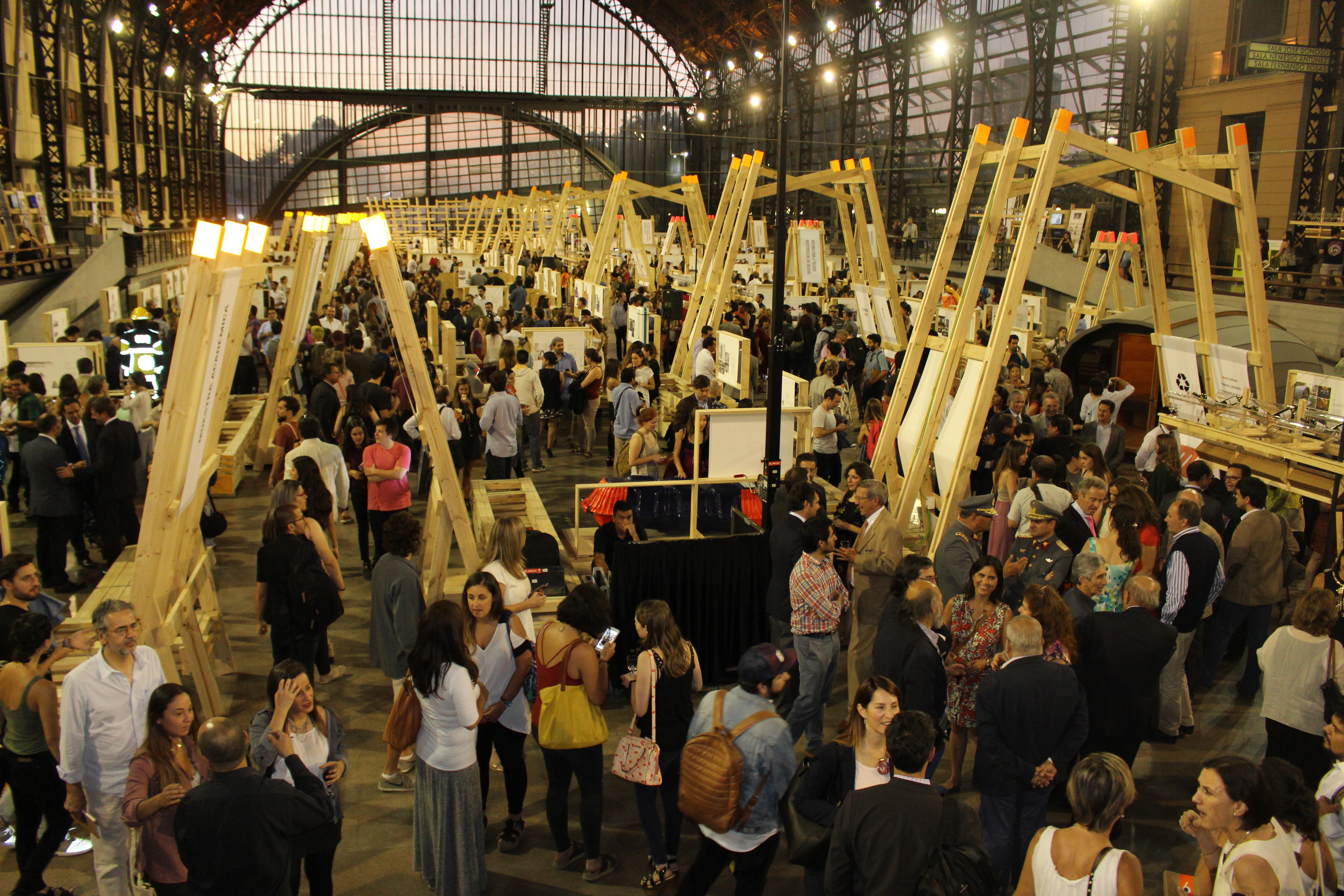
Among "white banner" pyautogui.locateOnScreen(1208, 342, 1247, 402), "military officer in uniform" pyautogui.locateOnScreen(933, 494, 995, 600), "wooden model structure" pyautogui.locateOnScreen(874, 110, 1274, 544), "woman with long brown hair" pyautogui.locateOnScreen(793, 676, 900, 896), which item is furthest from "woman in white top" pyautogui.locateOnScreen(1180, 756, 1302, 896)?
"white banner" pyautogui.locateOnScreen(1208, 342, 1247, 402)

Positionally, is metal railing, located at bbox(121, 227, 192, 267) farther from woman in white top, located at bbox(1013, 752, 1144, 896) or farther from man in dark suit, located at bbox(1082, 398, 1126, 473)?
woman in white top, located at bbox(1013, 752, 1144, 896)

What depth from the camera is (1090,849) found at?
2.89m

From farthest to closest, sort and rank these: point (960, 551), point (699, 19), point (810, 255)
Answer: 1. point (699, 19)
2. point (810, 255)
3. point (960, 551)

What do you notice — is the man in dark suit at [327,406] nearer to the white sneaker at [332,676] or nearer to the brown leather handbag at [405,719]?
the white sneaker at [332,676]

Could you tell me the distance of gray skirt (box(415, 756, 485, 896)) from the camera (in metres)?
3.90

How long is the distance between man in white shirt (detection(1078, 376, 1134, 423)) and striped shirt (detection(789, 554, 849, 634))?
5.50 m

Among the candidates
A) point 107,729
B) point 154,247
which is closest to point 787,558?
point 107,729

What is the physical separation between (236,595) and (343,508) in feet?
3.39

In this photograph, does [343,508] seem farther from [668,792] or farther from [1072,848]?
[1072,848]

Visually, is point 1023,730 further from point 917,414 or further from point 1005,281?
point 1005,281

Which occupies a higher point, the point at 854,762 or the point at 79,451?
the point at 79,451

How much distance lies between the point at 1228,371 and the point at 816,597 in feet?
16.6

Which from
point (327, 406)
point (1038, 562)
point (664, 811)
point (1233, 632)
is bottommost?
point (664, 811)

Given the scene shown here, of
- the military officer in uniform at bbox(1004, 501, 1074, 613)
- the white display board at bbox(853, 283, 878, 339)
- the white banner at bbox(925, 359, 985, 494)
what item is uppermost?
the white display board at bbox(853, 283, 878, 339)
